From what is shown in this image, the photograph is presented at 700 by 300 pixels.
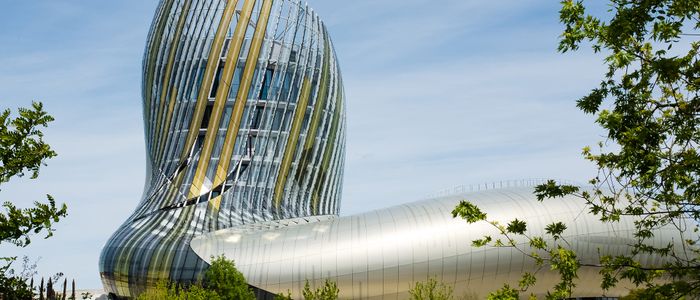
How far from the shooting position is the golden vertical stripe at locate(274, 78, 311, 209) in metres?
66.3

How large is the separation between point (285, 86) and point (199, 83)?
21.4 feet

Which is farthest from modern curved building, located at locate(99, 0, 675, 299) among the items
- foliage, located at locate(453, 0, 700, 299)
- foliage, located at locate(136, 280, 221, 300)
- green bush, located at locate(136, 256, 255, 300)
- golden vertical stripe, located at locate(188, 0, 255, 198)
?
foliage, located at locate(453, 0, 700, 299)

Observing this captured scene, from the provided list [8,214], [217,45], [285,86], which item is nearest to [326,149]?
[285,86]

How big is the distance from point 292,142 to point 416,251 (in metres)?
21.7

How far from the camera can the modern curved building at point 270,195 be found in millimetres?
48375

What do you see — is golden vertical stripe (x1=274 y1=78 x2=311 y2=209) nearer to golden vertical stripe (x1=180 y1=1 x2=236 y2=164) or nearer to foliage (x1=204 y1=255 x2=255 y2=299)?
golden vertical stripe (x1=180 y1=1 x2=236 y2=164)

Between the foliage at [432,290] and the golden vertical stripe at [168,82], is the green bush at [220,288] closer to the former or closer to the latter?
the foliage at [432,290]

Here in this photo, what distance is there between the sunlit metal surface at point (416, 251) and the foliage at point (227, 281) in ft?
7.26

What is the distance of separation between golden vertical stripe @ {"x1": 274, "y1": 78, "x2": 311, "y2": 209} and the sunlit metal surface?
15096 mm

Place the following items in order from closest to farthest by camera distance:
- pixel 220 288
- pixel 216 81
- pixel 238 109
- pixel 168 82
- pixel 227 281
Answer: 1. pixel 227 281
2. pixel 220 288
3. pixel 238 109
4. pixel 216 81
5. pixel 168 82

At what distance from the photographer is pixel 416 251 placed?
47844 mm

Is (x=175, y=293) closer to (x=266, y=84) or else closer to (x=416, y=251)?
(x=416, y=251)

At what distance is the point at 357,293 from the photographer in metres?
48.1

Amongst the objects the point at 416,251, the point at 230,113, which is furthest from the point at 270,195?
the point at 416,251
